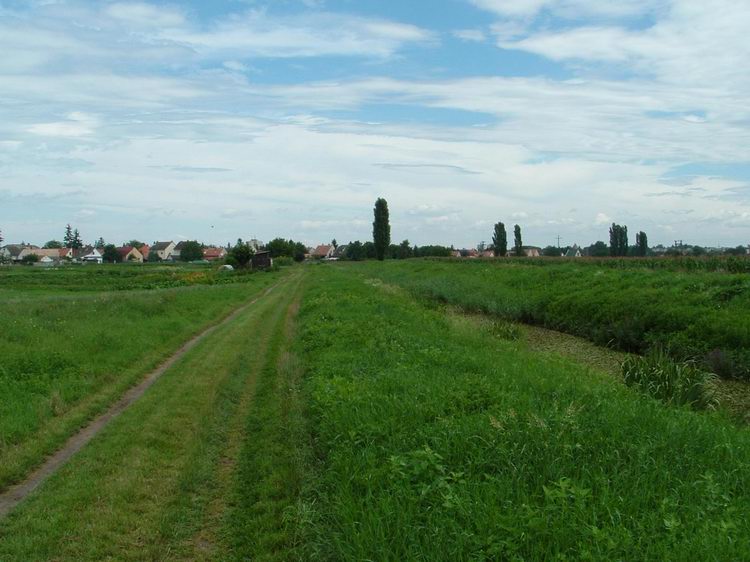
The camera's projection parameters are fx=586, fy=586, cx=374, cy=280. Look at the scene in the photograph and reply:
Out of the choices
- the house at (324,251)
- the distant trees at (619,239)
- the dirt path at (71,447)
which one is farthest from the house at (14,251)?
the dirt path at (71,447)

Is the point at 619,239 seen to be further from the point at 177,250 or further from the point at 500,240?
the point at 177,250

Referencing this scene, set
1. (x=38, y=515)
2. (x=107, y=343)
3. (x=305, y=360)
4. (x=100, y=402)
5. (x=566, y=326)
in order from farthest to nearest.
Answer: (x=566, y=326), (x=107, y=343), (x=305, y=360), (x=100, y=402), (x=38, y=515)

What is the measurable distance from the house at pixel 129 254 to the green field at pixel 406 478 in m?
135

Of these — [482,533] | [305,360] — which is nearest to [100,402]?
[305,360]

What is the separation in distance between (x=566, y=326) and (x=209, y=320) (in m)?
12.8

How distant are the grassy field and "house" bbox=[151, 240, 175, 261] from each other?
137827 millimetres

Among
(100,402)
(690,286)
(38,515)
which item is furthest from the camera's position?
(690,286)

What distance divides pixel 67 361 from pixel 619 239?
5013cm

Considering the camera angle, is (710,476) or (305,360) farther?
(305,360)

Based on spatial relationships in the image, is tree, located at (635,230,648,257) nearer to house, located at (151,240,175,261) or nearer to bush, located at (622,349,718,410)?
bush, located at (622,349,718,410)

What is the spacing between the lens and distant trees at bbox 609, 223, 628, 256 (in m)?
52.2

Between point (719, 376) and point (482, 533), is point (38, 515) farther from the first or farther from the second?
point (719, 376)

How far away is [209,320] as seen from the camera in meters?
21.1

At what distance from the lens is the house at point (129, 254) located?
133m
